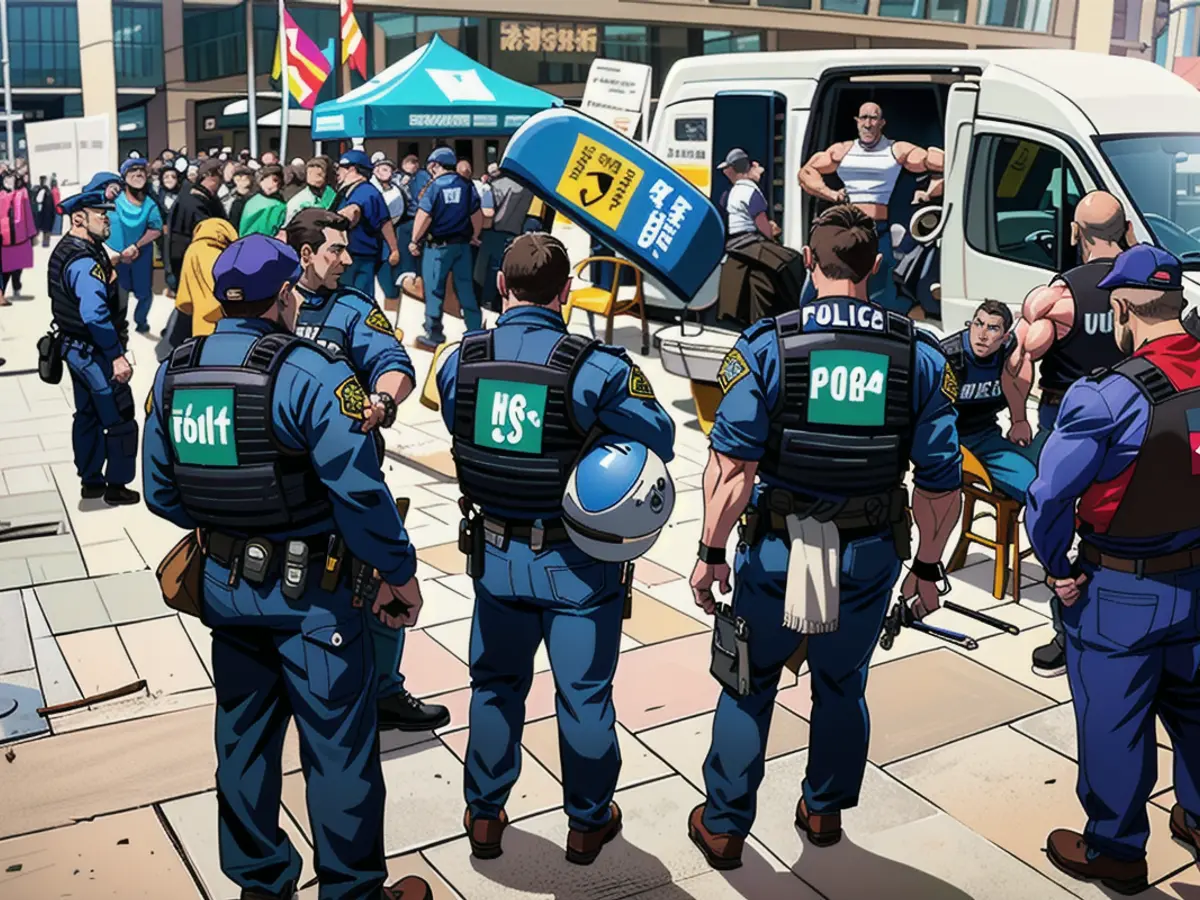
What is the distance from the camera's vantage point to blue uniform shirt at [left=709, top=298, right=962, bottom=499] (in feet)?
12.4

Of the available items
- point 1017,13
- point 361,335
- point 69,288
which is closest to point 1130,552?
point 361,335

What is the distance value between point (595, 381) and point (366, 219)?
874 cm

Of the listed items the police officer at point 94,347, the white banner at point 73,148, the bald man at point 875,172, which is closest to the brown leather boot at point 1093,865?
the police officer at point 94,347

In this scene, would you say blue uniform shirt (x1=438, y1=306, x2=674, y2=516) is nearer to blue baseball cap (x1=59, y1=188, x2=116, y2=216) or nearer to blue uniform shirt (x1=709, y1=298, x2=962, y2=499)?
blue uniform shirt (x1=709, y1=298, x2=962, y2=499)

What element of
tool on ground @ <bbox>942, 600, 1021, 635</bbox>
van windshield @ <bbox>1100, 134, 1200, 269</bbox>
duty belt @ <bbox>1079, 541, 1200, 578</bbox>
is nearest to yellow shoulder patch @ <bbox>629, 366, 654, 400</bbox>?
duty belt @ <bbox>1079, 541, 1200, 578</bbox>

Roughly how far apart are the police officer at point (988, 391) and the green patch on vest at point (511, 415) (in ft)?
9.49

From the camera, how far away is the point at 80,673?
5539 millimetres

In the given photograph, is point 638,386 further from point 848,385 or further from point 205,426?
point 205,426

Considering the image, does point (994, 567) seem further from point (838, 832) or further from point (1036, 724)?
point (838, 832)

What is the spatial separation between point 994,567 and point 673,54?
107 ft

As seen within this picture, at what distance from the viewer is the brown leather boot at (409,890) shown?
3.81 m

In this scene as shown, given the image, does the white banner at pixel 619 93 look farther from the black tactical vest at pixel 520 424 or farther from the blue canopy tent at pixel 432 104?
the black tactical vest at pixel 520 424

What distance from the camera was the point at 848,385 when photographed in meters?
3.73

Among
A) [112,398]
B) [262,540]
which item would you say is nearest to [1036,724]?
[262,540]
